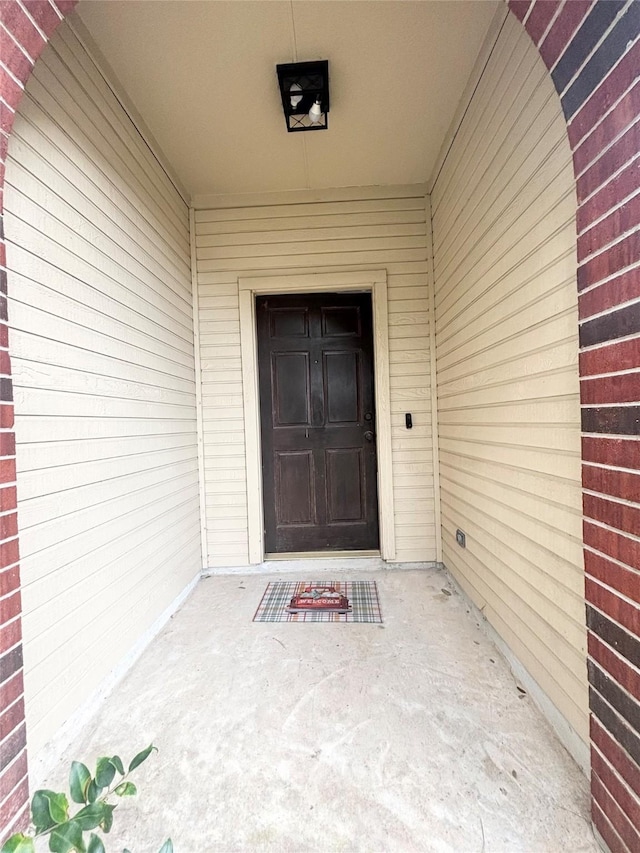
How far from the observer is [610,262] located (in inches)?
36.1

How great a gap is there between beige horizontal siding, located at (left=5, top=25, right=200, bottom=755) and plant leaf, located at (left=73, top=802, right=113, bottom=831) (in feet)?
2.74

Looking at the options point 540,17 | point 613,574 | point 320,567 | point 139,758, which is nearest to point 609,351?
point 613,574

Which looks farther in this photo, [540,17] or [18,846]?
[540,17]

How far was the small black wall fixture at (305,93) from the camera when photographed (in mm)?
1771

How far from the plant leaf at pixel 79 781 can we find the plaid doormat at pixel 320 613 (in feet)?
4.99

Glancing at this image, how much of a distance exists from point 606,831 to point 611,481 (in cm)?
91

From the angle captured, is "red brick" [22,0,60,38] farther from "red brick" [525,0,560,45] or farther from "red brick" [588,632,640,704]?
"red brick" [588,632,640,704]


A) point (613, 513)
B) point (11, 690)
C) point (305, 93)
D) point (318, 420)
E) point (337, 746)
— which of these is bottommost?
point (337, 746)

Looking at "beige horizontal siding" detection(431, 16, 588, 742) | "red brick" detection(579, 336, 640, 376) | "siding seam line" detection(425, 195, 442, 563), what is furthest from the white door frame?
"red brick" detection(579, 336, 640, 376)

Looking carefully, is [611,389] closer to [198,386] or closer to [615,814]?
[615,814]

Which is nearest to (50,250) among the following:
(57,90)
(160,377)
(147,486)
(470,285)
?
(57,90)

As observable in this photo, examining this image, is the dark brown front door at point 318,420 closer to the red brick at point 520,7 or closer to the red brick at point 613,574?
the red brick at point 520,7

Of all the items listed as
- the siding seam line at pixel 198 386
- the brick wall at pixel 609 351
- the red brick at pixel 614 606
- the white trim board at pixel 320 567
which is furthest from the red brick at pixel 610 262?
the siding seam line at pixel 198 386

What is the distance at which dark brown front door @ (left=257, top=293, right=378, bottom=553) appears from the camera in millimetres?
2945
